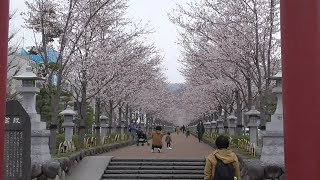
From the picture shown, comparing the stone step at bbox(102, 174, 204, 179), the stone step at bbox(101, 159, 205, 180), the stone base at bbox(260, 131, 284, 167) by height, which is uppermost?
the stone base at bbox(260, 131, 284, 167)

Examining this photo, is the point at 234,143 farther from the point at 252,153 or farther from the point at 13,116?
the point at 13,116

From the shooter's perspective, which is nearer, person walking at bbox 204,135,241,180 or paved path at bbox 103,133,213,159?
person walking at bbox 204,135,241,180

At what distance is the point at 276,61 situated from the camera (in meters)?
20.6

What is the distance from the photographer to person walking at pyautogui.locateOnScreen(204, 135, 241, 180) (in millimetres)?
6094

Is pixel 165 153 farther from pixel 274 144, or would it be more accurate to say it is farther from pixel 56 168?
pixel 274 144

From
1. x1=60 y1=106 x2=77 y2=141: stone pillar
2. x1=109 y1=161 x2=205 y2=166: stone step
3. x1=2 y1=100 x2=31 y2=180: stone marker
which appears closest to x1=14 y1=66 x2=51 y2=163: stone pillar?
x1=2 y1=100 x2=31 y2=180: stone marker

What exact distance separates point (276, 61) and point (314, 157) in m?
16.5

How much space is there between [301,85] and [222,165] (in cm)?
188

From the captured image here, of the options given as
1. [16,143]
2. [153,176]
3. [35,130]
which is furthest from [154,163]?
[16,143]

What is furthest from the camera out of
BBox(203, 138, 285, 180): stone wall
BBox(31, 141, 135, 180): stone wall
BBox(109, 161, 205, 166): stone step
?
BBox(109, 161, 205, 166): stone step

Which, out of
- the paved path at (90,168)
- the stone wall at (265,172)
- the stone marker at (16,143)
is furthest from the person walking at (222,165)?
the paved path at (90,168)

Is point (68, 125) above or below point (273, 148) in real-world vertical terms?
above

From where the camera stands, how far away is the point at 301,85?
15.6 feet

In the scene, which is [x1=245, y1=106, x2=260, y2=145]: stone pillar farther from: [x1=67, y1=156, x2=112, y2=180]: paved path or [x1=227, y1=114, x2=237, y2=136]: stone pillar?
[x1=227, y1=114, x2=237, y2=136]: stone pillar
